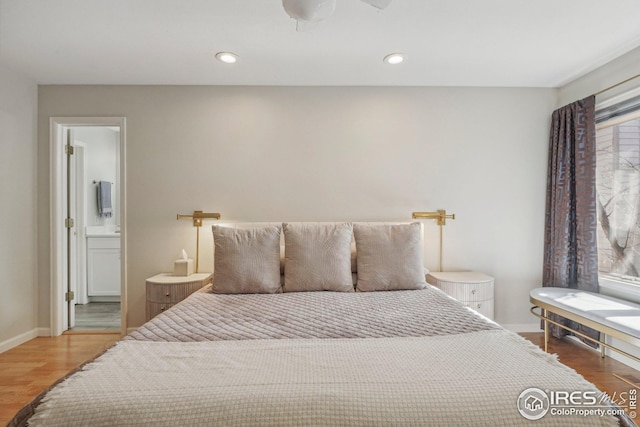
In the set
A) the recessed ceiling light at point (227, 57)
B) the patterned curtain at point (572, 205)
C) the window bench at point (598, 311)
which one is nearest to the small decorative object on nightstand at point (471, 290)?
the window bench at point (598, 311)

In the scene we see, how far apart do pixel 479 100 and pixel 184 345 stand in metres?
3.25

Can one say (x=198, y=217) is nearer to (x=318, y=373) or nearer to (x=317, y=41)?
(x=317, y=41)

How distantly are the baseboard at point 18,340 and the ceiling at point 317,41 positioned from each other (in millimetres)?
2332

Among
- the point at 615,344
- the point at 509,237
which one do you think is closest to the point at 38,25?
the point at 509,237

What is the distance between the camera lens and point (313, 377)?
3.62ft

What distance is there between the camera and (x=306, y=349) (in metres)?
1.35

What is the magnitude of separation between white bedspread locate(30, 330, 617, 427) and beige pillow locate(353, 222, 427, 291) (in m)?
1.06

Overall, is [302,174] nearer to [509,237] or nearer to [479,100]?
[479,100]

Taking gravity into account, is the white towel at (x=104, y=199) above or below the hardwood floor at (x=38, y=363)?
Result: above

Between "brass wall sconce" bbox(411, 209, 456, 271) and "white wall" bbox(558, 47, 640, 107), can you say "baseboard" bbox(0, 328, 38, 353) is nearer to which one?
"brass wall sconce" bbox(411, 209, 456, 271)

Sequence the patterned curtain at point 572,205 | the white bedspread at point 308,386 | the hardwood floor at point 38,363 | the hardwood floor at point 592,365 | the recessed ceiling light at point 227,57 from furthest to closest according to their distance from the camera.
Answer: the patterned curtain at point 572,205 → the recessed ceiling light at point 227,57 → the hardwood floor at point 592,365 → the hardwood floor at point 38,363 → the white bedspread at point 308,386

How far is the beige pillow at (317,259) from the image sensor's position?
2402 millimetres

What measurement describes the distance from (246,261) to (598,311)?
7.91 ft

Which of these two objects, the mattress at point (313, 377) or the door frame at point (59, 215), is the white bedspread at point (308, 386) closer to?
the mattress at point (313, 377)
